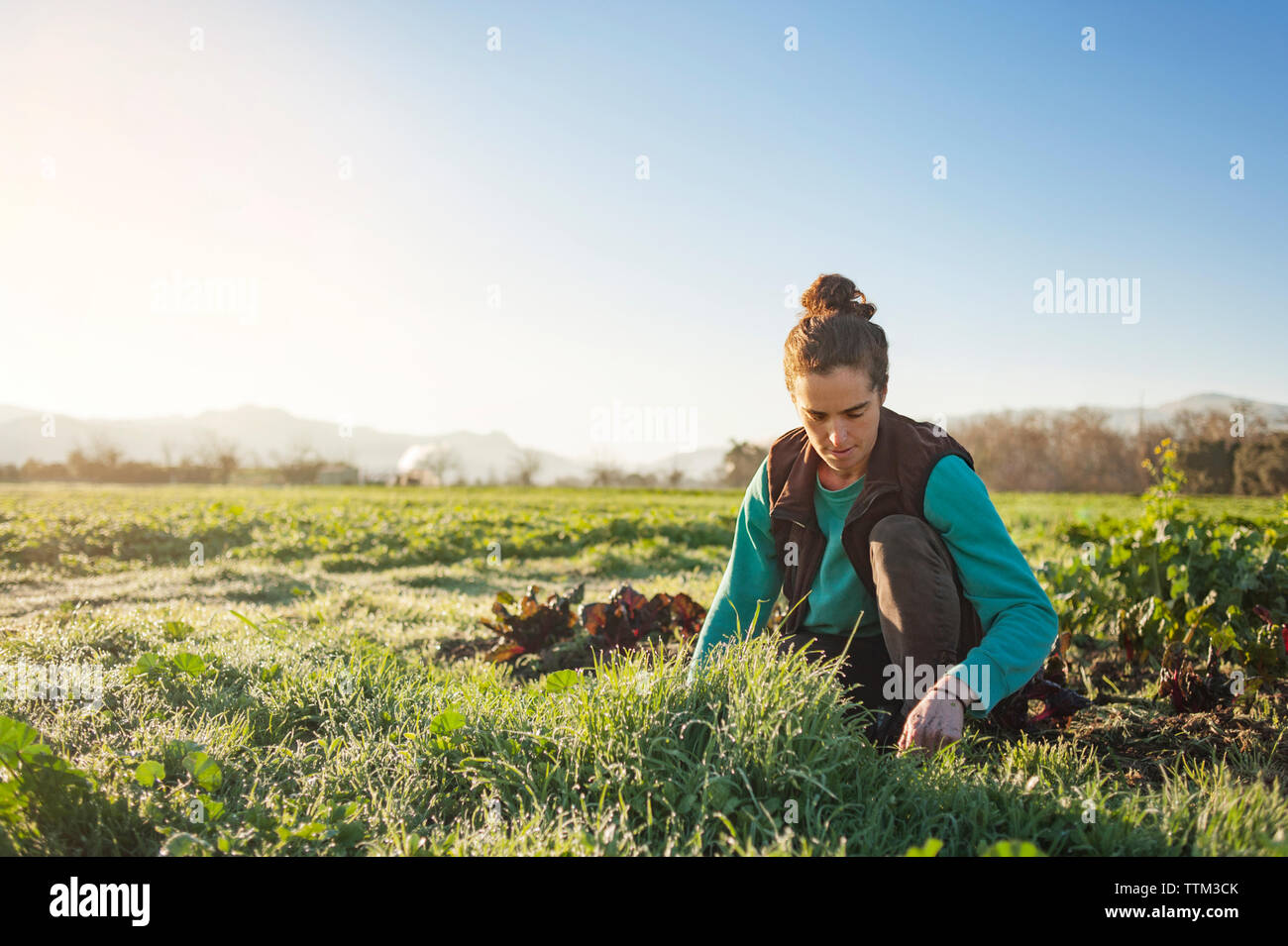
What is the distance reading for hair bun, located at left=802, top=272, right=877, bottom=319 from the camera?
8.21 feet

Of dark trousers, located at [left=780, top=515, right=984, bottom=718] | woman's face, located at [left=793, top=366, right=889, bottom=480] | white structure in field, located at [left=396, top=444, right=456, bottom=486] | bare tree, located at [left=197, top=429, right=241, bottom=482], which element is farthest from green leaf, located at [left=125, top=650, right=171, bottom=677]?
white structure in field, located at [left=396, top=444, right=456, bottom=486]

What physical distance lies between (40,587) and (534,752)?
6.09 metres

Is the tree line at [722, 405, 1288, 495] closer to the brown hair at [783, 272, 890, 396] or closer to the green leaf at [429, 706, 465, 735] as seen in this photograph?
the brown hair at [783, 272, 890, 396]

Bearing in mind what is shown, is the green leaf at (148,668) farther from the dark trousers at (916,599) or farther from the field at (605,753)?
the dark trousers at (916,599)

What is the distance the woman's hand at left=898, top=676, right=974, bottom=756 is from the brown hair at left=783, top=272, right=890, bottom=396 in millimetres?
962

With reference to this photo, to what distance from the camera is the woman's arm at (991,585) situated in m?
2.14

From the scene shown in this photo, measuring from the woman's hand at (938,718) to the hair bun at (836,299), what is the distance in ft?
4.00

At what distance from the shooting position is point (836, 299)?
99.3 inches

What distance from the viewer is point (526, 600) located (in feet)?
13.5

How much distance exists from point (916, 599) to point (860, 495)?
15.5 inches

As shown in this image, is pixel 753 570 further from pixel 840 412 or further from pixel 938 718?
pixel 938 718
